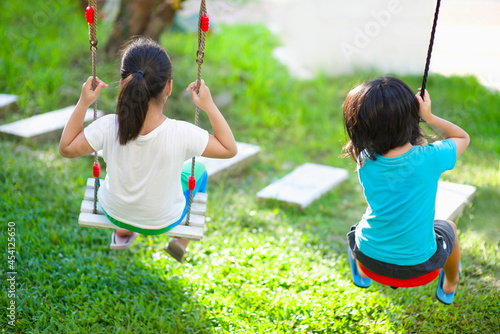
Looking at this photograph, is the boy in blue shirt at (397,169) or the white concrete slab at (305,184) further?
the white concrete slab at (305,184)

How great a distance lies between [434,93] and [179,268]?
445 cm

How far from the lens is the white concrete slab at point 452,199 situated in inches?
142

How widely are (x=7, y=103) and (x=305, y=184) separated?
3196 millimetres

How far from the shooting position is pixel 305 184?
15.0 feet

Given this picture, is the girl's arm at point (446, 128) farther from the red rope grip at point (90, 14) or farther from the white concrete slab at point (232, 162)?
the white concrete slab at point (232, 162)

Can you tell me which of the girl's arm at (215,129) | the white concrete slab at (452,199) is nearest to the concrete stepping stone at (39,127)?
the girl's arm at (215,129)

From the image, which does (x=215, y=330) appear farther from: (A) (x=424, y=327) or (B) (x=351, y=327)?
(A) (x=424, y=327)

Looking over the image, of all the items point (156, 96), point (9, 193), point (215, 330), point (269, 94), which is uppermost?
point (156, 96)

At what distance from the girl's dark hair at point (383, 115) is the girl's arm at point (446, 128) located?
0.03 meters

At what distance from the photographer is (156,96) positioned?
2242 mm

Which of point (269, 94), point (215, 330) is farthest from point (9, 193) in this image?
point (269, 94)

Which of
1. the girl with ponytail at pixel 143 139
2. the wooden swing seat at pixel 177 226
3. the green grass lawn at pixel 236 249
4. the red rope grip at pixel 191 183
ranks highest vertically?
the girl with ponytail at pixel 143 139

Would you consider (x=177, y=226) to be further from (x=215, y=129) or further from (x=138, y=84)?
(x=138, y=84)

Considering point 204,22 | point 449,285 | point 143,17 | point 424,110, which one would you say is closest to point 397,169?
point 424,110
